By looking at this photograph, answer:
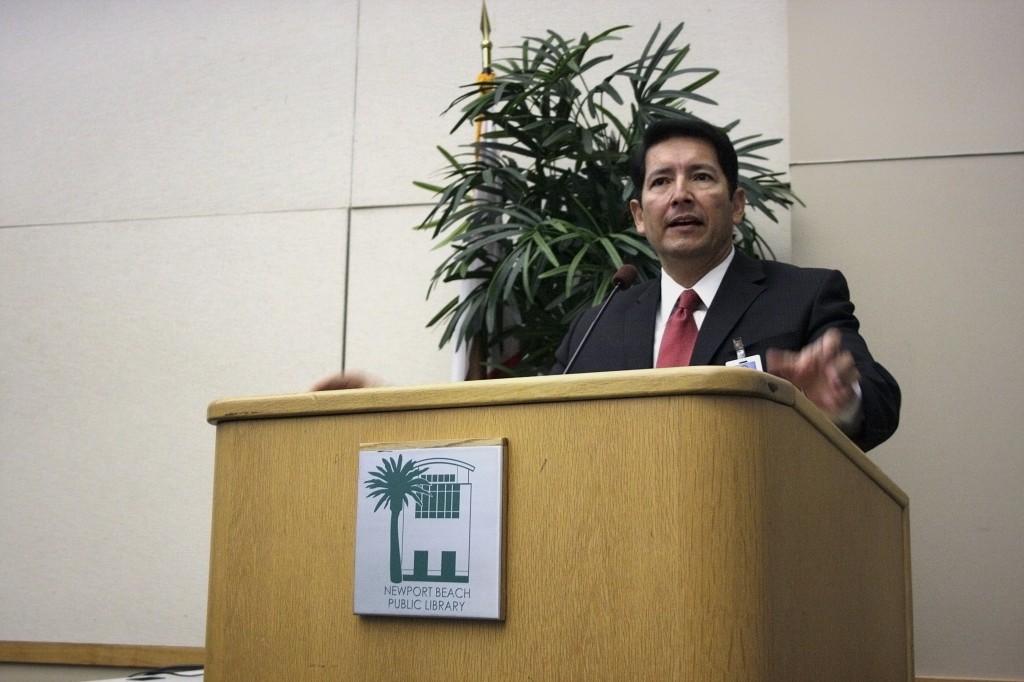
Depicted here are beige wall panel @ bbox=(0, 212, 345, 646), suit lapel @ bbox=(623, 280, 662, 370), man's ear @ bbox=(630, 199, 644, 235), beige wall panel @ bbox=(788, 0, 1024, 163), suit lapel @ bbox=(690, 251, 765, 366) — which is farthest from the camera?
beige wall panel @ bbox=(0, 212, 345, 646)

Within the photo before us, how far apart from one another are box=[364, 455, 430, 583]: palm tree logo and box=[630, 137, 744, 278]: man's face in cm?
103

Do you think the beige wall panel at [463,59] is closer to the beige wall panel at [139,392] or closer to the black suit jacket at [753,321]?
the beige wall panel at [139,392]

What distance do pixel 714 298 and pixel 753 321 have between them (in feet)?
0.29

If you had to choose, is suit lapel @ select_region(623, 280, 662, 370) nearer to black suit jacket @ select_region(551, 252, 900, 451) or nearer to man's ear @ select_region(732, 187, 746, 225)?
black suit jacket @ select_region(551, 252, 900, 451)

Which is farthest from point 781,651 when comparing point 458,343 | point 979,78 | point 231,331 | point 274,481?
point 231,331

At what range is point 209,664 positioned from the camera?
53.1 inches

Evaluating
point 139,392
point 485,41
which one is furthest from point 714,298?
point 139,392

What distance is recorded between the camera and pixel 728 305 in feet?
6.25

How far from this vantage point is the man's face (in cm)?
211

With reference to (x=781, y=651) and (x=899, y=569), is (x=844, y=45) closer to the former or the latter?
(x=899, y=569)

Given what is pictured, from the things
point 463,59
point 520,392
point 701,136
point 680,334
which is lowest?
point 520,392

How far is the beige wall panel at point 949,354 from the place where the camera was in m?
2.87

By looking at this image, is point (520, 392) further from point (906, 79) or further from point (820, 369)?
point (906, 79)

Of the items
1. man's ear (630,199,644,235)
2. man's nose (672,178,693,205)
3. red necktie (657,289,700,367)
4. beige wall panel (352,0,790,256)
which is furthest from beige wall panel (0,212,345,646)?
red necktie (657,289,700,367)
